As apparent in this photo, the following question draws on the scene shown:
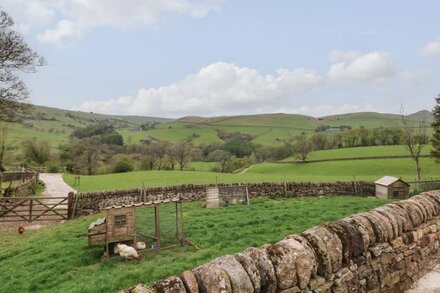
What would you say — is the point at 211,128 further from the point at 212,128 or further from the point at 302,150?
the point at 302,150

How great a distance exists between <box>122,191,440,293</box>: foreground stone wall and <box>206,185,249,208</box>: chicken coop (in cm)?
1818

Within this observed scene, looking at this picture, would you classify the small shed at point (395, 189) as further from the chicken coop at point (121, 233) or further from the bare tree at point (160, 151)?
the bare tree at point (160, 151)

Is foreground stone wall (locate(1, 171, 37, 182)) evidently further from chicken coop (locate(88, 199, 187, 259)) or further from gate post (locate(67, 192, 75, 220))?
chicken coop (locate(88, 199, 187, 259))

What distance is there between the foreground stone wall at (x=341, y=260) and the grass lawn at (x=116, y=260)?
6090 millimetres

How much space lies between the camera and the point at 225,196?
25359 millimetres

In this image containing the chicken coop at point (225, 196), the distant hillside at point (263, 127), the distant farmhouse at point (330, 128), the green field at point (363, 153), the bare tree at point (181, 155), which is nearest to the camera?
the chicken coop at point (225, 196)

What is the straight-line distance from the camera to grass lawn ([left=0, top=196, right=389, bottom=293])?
10.3 meters

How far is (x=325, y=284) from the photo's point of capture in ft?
14.7

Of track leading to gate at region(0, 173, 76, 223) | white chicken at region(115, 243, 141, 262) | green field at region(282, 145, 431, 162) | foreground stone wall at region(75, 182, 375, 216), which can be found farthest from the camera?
green field at region(282, 145, 431, 162)

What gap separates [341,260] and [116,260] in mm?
9691

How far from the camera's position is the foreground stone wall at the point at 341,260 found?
11.9 feet

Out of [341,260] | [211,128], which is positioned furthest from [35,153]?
[211,128]

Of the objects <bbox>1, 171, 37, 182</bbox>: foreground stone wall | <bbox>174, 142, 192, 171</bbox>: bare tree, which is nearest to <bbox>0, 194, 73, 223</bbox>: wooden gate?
<bbox>1, 171, 37, 182</bbox>: foreground stone wall

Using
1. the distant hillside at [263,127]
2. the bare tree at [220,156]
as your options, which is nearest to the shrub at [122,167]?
the bare tree at [220,156]
